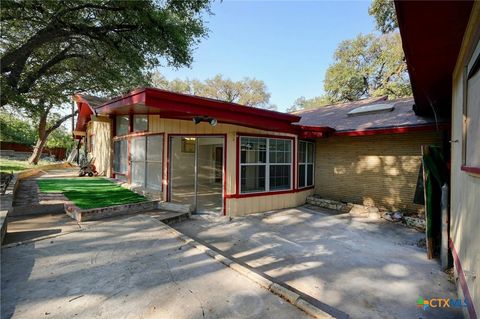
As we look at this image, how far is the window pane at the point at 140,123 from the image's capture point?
8406 mm

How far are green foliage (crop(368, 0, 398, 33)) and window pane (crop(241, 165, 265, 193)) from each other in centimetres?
1171

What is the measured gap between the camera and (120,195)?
769 centimetres

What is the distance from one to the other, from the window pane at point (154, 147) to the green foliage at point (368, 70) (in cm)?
1833

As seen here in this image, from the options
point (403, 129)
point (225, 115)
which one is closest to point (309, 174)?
point (403, 129)

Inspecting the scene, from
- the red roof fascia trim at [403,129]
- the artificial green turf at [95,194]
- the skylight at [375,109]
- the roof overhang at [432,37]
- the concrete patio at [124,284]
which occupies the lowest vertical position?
the concrete patio at [124,284]

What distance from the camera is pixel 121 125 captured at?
1027 cm

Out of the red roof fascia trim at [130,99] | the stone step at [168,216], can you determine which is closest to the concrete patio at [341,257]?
the stone step at [168,216]

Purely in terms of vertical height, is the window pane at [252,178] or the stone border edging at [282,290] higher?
the window pane at [252,178]

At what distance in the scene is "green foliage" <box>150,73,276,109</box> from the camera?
34.0 metres

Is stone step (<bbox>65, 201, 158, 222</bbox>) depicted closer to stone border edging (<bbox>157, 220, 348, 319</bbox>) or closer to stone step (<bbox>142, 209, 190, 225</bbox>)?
stone step (<bbox>142, 209, 190, 225</bbox>)

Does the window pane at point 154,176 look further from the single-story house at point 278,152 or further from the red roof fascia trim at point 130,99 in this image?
the red roof fascia trim at point 130,99

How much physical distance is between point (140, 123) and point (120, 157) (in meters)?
2.47

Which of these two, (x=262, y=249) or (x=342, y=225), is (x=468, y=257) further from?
(x=342, y=225)

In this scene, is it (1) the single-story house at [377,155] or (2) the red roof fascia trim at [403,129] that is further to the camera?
(1) the single-story house at [377,155]
